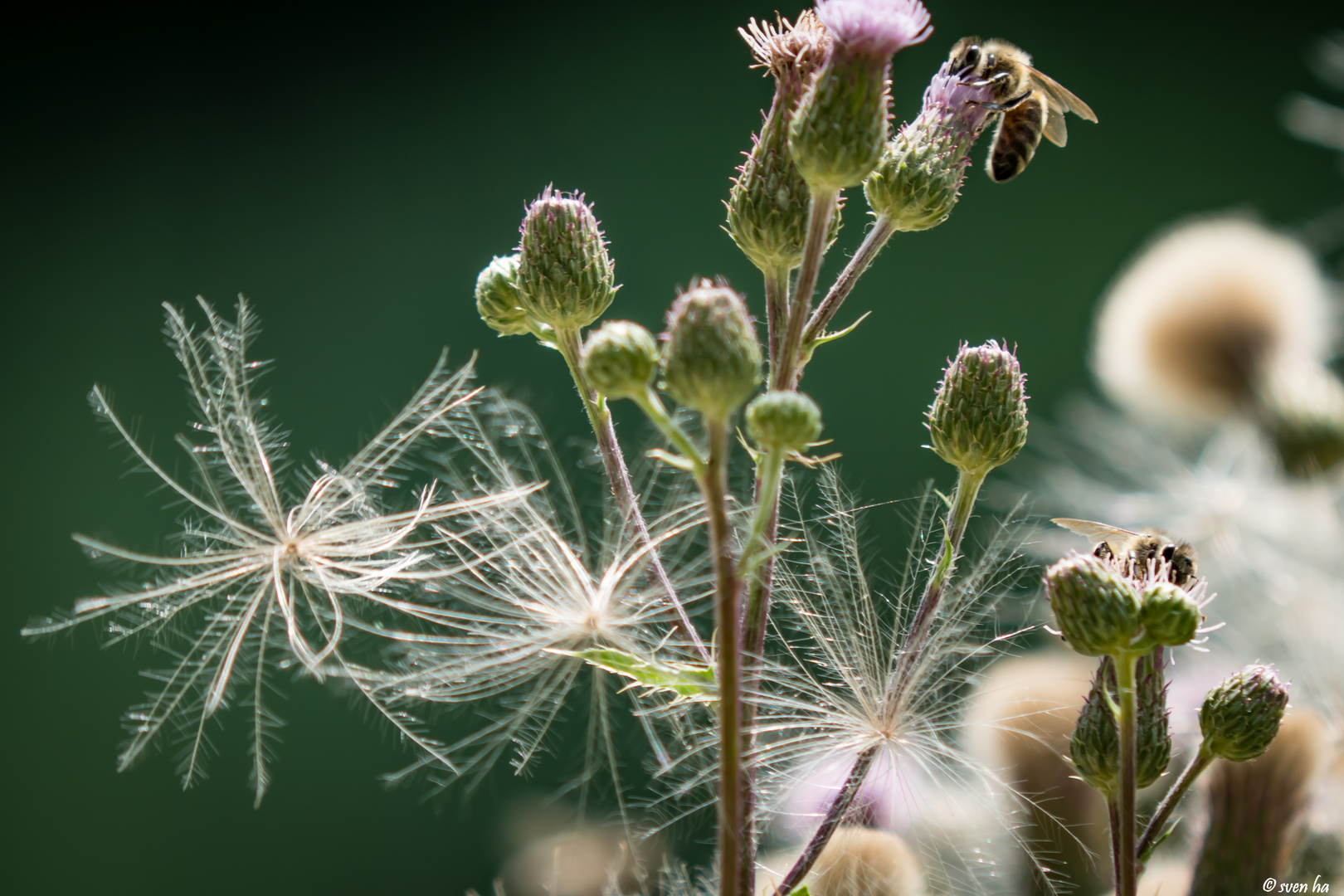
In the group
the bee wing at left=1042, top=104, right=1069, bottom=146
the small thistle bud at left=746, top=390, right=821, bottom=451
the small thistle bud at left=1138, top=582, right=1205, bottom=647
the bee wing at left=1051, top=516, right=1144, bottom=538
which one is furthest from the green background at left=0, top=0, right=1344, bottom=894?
the small thistle bud at left=746, top=390, right=821, bottom=451

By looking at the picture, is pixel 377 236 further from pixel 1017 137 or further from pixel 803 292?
pixel 803 292

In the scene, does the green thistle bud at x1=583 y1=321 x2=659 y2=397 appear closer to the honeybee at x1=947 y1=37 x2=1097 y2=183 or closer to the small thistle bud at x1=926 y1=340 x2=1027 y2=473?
the small thistle bud at x1=926 y1=340 x2=1027 y2=473

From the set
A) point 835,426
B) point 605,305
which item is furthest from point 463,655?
point 835,426

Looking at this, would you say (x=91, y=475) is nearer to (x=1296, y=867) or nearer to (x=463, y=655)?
(x=463, y=655)

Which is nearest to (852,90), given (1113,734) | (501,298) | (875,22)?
(875,22)

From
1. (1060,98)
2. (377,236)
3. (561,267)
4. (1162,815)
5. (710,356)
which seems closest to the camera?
(710,356)
